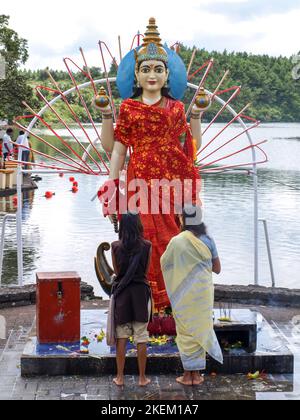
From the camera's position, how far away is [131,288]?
6566mm

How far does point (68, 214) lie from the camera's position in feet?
63.1

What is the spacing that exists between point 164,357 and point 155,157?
1.69 metres

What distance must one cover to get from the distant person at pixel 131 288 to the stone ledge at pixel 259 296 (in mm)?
2684

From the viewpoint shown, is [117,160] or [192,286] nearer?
[192,286]

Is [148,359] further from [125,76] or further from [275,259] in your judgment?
[275,259]

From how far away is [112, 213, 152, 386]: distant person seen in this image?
21.4 ft

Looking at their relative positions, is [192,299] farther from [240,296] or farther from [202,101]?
[240,296]

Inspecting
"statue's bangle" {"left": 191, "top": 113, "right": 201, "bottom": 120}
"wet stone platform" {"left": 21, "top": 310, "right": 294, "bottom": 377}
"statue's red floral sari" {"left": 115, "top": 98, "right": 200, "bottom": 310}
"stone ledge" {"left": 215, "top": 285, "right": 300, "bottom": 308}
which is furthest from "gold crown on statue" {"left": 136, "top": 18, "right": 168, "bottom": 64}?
"stone ledge" {"left": 215, "top": 285, "right": 300, "bottom": 308}

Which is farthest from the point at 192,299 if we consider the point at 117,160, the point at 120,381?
the point at 117,160

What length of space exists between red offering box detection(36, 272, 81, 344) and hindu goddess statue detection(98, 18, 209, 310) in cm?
74

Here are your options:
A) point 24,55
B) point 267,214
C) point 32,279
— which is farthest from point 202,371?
point 24,55
